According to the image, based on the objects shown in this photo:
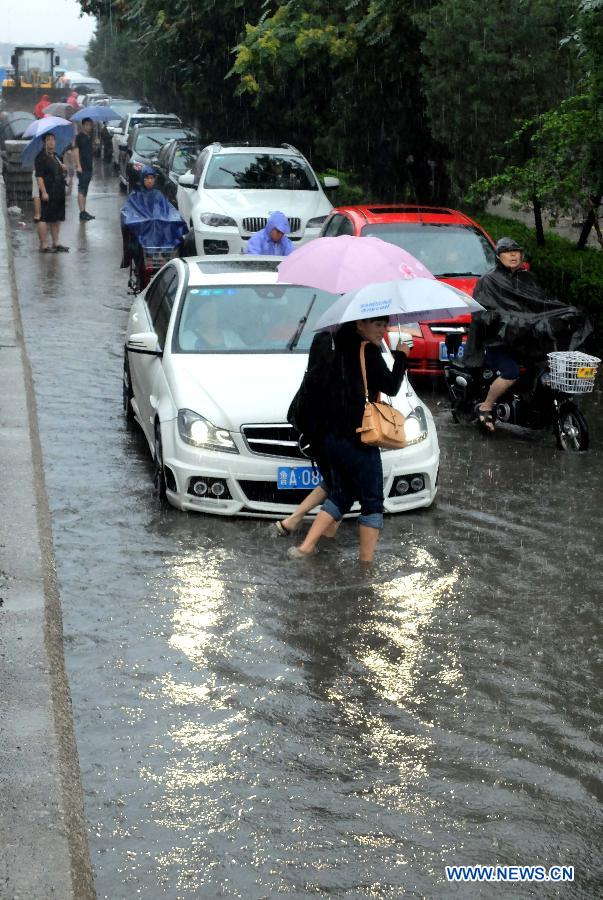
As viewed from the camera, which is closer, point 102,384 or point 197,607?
point 197,607

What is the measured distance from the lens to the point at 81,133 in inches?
1105

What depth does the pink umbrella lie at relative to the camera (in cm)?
834

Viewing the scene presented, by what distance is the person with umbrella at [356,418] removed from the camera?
818 cm

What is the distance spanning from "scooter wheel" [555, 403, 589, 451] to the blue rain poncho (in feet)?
23.9

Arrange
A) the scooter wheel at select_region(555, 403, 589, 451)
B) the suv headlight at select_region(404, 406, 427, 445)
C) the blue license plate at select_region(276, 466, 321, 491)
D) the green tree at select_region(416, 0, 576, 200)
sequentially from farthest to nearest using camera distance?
the green tree at select_region(416, 0, 576, 200)
the scooter wheel at select_region(555, 403, 589, 451)
the suv headlight at select_region(404, 406, 427, 445)
the blue license plate at select_region(276, 466, 321, 491)

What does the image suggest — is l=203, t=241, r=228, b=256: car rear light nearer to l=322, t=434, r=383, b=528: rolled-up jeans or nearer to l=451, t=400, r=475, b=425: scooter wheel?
l=451, t=400, r=475, b=425: scooter wheel

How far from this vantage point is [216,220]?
19828 mm

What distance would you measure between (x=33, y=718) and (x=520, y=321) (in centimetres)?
675

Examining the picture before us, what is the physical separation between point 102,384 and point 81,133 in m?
15.9

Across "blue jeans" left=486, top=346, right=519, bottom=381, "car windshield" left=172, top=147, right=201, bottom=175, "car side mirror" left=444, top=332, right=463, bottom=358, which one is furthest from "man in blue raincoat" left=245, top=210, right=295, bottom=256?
"car windshield" left=172, top=147, right=201, bottom=175

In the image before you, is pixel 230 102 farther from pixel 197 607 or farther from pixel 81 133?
pixel 197 607

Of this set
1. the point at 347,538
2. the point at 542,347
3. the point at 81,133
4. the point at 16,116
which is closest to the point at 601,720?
the point at 347,538

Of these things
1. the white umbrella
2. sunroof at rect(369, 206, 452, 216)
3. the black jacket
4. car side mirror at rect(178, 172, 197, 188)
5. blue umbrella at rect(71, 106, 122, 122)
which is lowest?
car side mirror at rect(178, 172, 197, 188)

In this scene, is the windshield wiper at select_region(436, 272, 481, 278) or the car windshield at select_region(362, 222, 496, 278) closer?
the windshield wiper at select_region(436, 272, 481, 278)
